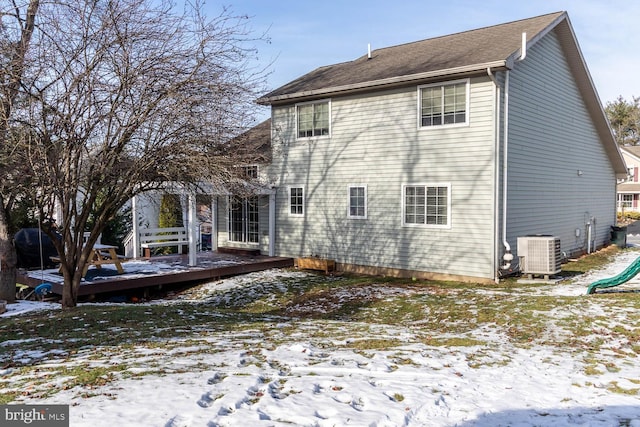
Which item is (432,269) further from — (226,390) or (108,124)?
(226,390)

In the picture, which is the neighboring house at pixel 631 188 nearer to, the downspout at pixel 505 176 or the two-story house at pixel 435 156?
Answer: the two-story house at pixel 435 156

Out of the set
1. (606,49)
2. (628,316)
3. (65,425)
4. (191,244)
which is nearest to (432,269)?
(628,316)

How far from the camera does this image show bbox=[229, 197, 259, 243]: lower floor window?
17188 mm

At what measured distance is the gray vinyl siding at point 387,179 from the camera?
12.1m

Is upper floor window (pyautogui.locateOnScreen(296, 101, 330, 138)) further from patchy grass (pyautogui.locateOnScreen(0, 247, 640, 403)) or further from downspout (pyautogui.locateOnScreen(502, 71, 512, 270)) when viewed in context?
patchy grass (pyautogui.locateOnScreen(0, 247, 640, 403))

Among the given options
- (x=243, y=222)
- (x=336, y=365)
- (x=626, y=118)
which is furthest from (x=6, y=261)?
(x=626, y=118)

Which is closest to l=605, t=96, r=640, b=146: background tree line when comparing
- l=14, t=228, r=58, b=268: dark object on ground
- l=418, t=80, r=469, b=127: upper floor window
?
l=418, t=80, r=469, b=127: upper floor window

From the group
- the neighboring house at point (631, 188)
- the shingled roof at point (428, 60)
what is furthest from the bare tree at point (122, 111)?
the neighboring house at point (631, 188)

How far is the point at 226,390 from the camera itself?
13.9 feet

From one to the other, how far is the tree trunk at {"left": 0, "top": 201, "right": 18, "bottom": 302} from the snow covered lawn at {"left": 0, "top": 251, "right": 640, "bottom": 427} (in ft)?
1.91

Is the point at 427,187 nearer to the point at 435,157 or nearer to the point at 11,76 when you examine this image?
the point at 435,157

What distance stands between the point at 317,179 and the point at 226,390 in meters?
11.4

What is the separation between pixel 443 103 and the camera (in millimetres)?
12602

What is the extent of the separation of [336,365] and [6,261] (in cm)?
813
